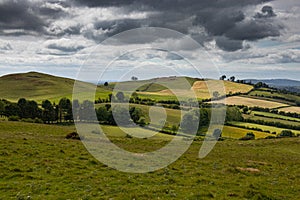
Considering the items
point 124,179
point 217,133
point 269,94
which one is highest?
point 269,94

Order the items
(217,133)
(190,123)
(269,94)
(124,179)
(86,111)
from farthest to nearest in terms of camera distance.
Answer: (269,94) → (86,111) → (217,133) → (190,123) → (124,179)

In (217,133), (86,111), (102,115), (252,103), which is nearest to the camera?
(217,133)

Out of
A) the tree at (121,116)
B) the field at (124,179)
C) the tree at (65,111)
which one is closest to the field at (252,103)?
the tree at (65,111)

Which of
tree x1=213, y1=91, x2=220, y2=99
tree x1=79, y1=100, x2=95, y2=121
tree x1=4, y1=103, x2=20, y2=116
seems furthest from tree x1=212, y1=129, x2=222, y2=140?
tree x1=4, y1=103, x2=20, y2=116

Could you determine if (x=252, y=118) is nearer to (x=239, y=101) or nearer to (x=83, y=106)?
(x=239, y=101)

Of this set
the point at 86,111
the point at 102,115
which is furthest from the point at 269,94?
the point at 102,115

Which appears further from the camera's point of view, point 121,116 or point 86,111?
point 86,111

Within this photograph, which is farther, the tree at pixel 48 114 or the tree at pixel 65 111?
the tree at pixel 65 111

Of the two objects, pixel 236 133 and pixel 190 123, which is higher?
pixel 190 123

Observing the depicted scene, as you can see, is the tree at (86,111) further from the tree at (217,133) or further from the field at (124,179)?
the field at (124,179)

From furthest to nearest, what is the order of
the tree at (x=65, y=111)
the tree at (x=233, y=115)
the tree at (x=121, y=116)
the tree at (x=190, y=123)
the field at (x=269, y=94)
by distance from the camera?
the field at (x=269, y=94) → the tree at (x=233, y=115) → the tree at (x=65, y=111) → the tree at (x=190, y=123) → the tree at (x=121, y=116)

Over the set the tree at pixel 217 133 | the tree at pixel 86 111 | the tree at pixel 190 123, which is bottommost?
the tree at pixel 217 133

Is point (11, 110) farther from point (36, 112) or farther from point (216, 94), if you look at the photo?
point (216, 94)

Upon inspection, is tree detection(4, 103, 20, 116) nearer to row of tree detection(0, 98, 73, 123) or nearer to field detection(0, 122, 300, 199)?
row of tree detection(0, 98, 73, 123)
